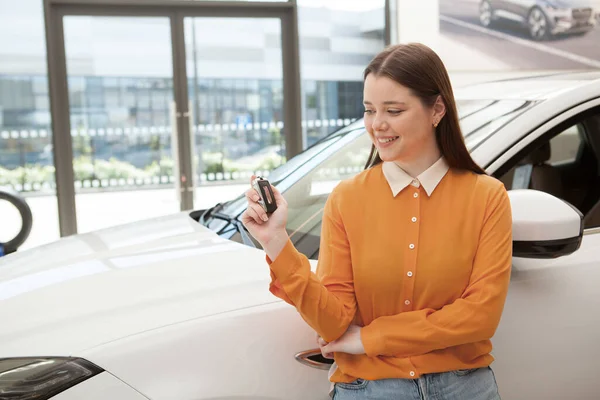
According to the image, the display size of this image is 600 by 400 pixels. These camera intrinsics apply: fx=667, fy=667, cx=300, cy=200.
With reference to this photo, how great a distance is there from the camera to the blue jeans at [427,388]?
52.4 inches

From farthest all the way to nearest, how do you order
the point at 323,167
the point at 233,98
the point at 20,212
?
the point at 233,98, the point at 20,212, the point at 323,167

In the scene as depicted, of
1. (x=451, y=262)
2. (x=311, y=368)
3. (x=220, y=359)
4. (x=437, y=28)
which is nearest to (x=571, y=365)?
(x=451, y=262)

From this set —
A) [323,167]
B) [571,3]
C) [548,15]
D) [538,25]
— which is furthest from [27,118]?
[571,3]

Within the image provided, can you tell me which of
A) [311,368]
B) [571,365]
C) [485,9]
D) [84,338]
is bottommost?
[571,365]

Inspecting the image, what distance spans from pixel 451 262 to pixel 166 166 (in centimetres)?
552

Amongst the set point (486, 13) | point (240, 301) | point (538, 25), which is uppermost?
point (486, 13)

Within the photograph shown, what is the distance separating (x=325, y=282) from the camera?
1395mm

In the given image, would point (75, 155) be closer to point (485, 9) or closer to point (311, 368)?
point (485, 9)

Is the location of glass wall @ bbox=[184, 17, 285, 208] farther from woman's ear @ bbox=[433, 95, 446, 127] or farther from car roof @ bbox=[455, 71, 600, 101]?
woman's ear @ bbox=[433, 95, 446, 127]

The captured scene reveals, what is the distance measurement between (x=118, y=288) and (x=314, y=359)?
0.49 m

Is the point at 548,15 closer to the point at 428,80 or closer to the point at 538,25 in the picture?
the point at 538,25

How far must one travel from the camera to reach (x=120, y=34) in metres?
6.30

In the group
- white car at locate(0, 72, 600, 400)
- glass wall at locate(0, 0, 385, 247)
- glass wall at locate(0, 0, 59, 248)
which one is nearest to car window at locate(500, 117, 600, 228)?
white car at locate(0, 72, 600, 400)

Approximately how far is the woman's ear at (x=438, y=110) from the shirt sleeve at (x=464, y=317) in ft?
0.71
